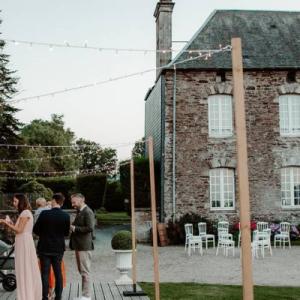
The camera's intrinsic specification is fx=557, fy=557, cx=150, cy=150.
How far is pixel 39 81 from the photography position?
1617 centimetres

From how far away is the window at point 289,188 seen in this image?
2066 centimetres

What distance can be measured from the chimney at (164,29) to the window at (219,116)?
98.9 inches

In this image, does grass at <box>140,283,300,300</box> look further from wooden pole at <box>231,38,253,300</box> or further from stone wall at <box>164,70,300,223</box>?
stone wall at <box>164,70,300,223</box>

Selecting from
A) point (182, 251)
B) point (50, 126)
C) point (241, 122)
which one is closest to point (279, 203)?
point (182, 251)

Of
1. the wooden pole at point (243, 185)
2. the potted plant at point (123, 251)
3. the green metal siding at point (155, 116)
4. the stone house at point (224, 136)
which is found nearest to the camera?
the wooden pole at point (243, 185)

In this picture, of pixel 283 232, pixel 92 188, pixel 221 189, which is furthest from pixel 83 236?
pixel 92 188

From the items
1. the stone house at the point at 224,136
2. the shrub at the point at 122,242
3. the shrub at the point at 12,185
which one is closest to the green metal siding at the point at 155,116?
the stone house at the point at 224,136

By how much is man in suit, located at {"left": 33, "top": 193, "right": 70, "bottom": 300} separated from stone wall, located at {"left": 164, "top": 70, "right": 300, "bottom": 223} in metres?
12.4

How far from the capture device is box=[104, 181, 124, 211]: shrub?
3769 cm

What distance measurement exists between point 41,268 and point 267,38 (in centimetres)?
1665

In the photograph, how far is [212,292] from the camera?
9.62m

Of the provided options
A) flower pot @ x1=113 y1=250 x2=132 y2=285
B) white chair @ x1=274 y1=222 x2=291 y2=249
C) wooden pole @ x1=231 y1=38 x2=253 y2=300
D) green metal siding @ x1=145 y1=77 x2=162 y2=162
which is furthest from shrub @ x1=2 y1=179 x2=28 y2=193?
Result: wooden pole @ x1=231 y1=38 x2=253 y2=300

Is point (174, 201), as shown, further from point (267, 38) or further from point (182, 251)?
point (267, 38)

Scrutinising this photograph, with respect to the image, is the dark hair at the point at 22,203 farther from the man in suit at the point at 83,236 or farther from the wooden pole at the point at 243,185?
the wooden pole at the point at 243,185
